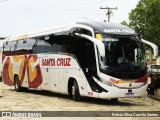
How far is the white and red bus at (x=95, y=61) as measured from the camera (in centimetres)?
1884

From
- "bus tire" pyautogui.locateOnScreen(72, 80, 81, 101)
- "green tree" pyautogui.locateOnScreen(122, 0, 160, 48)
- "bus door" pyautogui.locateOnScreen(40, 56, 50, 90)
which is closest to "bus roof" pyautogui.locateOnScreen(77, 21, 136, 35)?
"bus tire" pyautogui.locateOnScreen(72, 80, 81, 101)

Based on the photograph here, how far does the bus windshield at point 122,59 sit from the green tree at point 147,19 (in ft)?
123

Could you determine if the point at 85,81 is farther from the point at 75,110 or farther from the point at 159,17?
the point at 159,17

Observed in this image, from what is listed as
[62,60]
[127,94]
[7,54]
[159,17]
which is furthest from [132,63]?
[159,17]

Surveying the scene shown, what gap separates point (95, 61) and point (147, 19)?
138 feet

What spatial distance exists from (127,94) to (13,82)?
11.8 meters

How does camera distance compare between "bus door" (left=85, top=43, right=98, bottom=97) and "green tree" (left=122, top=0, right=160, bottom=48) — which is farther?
"green tree" (left=122, top=0, right=160, bottom=48)

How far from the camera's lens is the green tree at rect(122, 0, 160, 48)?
58438 millimetres

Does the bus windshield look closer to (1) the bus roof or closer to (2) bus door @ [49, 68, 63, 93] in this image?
(1) the bus roof

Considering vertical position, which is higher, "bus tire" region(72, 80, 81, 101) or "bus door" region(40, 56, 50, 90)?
"bus door" region(40, 56, 50, 90)

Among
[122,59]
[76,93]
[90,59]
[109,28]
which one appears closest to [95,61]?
[90,59]

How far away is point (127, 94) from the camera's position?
18891 mm

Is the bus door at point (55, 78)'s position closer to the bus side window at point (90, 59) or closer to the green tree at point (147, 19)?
the bus side window at point (90, 59)

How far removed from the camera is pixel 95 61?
19.2 metres
